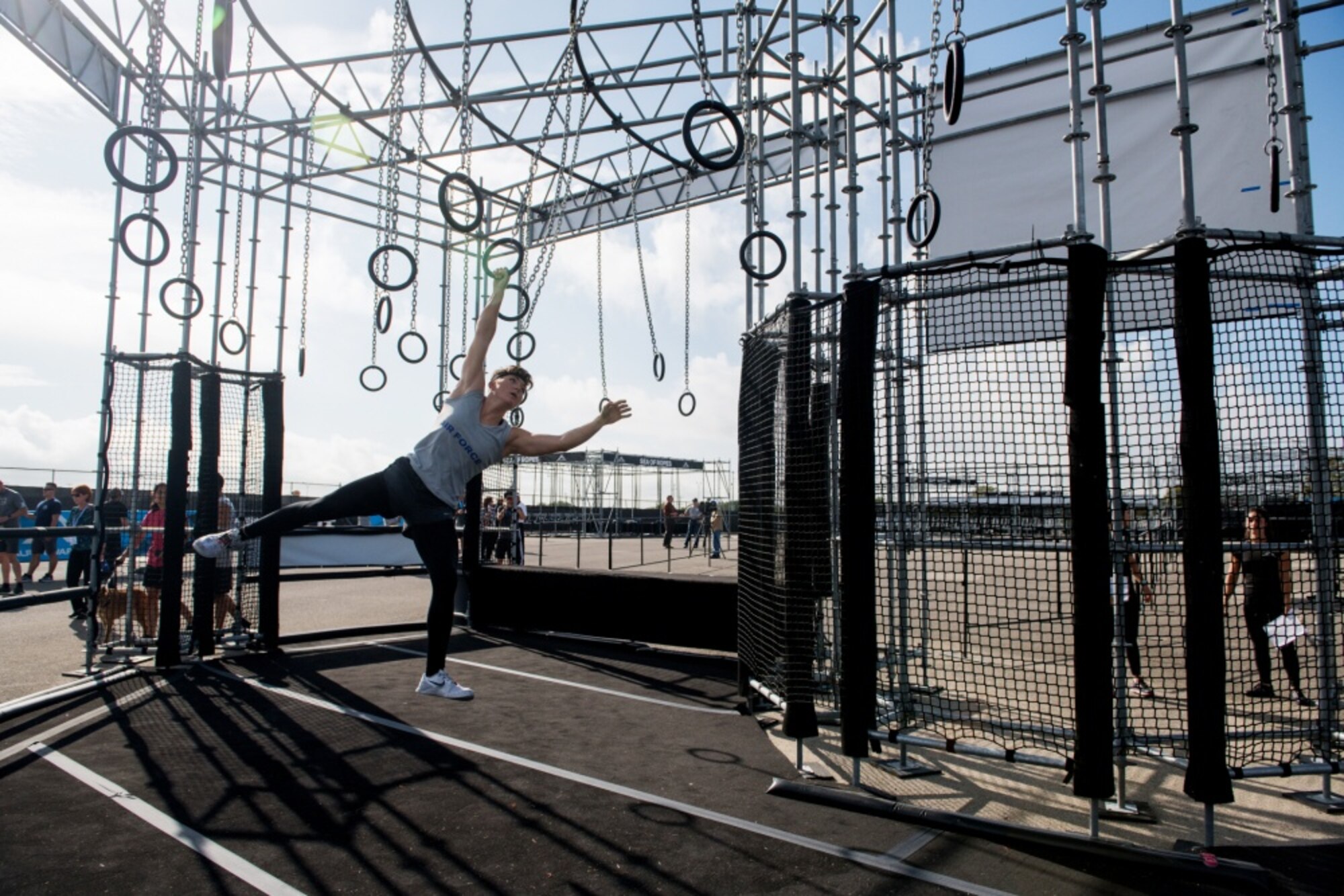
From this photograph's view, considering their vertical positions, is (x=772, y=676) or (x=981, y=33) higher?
(x=981, y=33)

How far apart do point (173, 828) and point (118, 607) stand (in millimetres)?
4204

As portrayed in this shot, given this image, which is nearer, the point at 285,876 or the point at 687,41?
the point at 285,876

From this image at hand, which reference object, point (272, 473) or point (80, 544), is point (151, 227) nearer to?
point (272, 473)

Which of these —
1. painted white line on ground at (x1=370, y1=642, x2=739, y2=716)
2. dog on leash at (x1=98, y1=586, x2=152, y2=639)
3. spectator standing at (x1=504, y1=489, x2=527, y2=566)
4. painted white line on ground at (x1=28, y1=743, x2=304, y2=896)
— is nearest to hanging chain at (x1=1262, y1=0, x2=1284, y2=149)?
painted white line on ground at (x1=370, y1=642, x2=739, y2=716)

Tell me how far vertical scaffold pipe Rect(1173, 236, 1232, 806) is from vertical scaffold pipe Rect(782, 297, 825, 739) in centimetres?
148

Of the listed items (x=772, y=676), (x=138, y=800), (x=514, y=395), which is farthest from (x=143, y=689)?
(x=772, y=676)

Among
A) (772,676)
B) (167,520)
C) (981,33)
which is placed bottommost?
(772,676)

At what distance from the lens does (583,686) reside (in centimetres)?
555

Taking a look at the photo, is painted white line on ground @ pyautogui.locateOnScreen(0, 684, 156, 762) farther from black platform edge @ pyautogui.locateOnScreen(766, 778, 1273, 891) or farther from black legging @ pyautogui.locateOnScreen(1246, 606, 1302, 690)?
black legging @ pyautogui.locateOnScreen(1246, 606, 1302, 690)

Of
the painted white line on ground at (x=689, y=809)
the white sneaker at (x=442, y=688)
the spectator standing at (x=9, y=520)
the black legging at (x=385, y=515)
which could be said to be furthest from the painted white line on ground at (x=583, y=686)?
the spectator standing at (x=9, y=520)

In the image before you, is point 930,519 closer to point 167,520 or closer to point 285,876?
point 285,876

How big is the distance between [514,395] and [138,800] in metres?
2.46

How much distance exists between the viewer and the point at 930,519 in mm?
4629

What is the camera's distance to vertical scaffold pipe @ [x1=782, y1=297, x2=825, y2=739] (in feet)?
12.3
